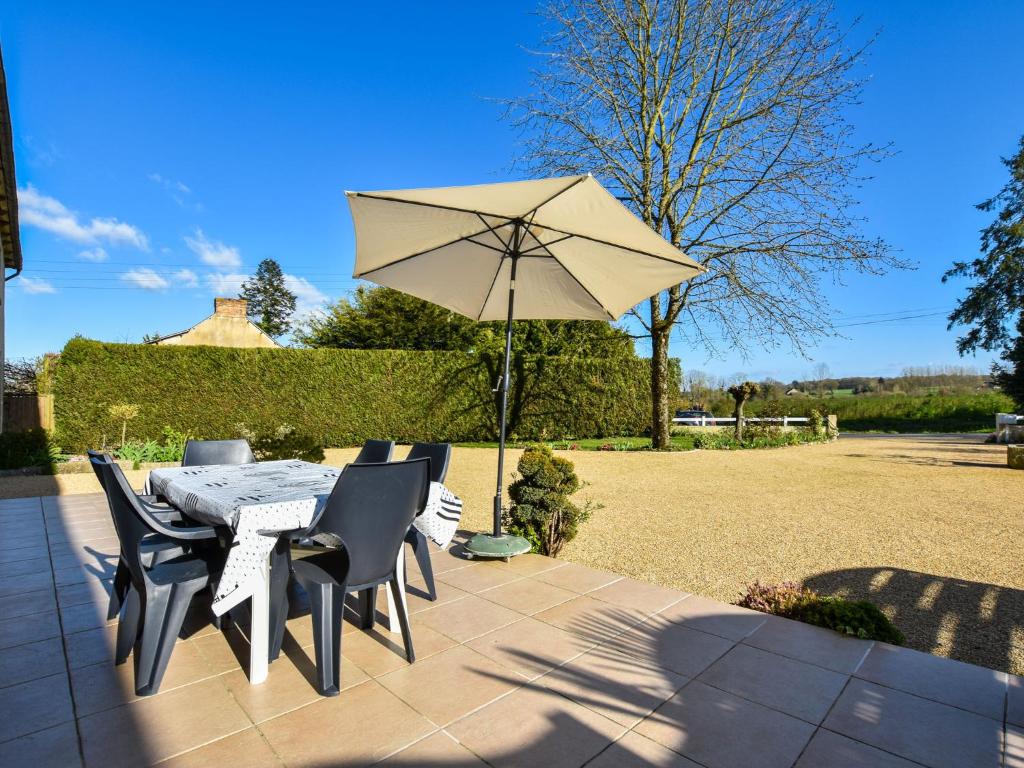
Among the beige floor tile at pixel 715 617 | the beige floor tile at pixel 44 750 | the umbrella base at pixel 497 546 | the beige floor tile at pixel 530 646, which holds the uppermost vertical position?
the umbrella base at pixel 497 546

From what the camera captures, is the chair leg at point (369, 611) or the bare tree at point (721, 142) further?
the bare tree at point (721, 142)

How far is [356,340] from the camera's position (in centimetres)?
2391

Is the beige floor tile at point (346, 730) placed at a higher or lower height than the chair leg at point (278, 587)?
lower

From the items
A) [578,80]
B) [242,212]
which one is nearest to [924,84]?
[578,80]

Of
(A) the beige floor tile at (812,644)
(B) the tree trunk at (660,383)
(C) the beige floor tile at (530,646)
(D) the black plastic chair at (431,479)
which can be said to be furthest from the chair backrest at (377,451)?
(B) the tree trunk at (660,383)

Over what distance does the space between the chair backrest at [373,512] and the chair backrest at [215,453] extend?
2.43 meters

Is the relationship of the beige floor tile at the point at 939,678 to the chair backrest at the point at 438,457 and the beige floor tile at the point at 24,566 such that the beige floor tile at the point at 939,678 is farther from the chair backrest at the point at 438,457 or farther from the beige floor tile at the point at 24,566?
the beige floor tile at the point at 24,566

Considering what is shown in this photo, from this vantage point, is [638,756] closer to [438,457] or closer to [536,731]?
[536,731]

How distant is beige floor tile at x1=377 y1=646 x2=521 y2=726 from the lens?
6.47ft

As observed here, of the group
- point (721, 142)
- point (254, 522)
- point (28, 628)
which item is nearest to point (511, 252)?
point (254, 522)

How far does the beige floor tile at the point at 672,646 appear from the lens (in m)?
2.32

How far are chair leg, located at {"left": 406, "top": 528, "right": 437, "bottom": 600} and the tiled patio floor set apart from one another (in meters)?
0.09

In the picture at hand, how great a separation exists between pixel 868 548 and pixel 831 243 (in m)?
8.55

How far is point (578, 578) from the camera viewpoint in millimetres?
3521
